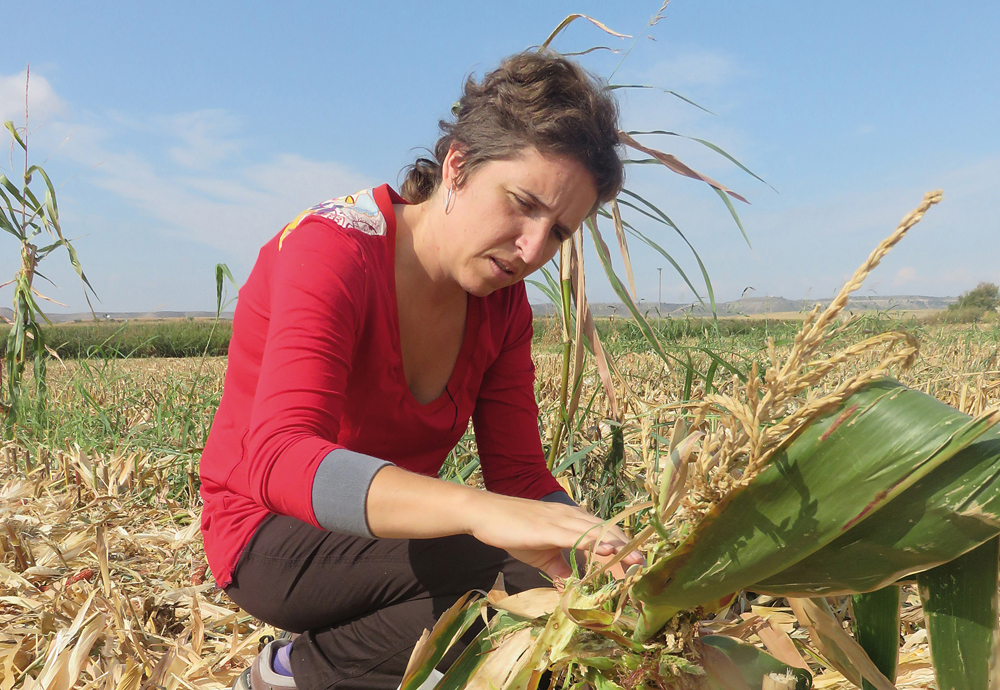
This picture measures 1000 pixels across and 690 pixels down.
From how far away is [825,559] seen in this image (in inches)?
Result: 27.9

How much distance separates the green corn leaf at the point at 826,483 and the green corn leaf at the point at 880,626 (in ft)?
0.51

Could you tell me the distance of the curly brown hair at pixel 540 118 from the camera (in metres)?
1.34

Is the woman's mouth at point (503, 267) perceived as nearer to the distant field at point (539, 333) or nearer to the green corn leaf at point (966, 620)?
the distant field at point (539, 333)

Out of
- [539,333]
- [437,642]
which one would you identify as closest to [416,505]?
[437,642]

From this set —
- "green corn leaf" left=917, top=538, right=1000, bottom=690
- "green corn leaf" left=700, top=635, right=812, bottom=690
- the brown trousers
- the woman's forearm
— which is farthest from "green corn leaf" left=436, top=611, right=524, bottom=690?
"green corn leaf" left=917, top=538, right=1000, bottom=690

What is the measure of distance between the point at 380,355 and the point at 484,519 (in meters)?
0.66

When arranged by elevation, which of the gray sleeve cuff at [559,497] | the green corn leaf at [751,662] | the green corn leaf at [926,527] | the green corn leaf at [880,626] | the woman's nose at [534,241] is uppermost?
the woman's nose at [534,241]

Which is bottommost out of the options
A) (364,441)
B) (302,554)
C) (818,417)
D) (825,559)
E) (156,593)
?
(156,593)

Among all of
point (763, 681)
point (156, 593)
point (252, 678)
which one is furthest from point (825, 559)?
point (156, 593)

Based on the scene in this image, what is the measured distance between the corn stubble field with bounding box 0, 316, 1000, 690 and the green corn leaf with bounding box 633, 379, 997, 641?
108 millimetres

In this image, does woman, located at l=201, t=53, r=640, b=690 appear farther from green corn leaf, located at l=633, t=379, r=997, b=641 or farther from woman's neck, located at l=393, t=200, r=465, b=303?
green corn leaf, located at l=633, t=379, r=997, b=641

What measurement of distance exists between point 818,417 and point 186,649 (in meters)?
1.41

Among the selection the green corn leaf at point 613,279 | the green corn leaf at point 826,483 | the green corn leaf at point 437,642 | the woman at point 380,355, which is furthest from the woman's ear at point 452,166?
the green corn leaf at point 826,483

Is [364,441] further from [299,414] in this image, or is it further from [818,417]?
[818,417]
